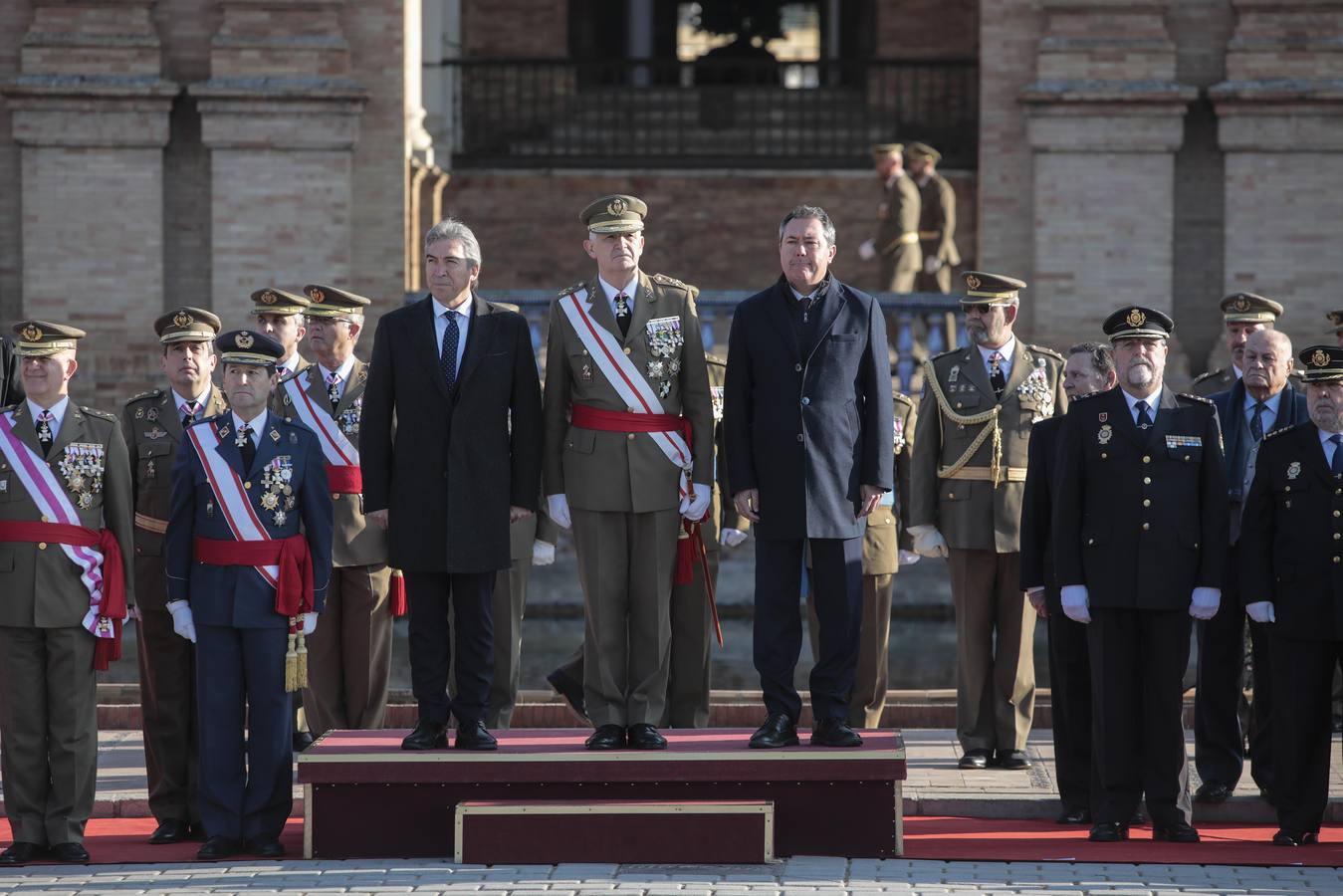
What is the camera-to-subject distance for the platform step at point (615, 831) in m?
7.39

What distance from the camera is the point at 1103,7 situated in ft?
57.4

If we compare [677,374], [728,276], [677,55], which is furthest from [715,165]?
[677,374]

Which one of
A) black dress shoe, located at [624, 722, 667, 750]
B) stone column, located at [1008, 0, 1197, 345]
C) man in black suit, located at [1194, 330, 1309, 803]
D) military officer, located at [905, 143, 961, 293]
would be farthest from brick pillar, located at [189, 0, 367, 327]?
black dress shoe, located at [624, 722, 667, 750]

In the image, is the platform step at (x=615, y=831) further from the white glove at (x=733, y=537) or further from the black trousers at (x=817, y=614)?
the white glove at (x=733, y=537)

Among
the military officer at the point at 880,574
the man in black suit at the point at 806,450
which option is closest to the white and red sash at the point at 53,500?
the man in black suit at the point at 806,450

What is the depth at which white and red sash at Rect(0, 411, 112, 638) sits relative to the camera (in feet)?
26.0

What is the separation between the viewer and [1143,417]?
805 cm

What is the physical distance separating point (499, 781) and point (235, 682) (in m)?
1.09

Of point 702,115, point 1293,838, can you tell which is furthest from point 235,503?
point 702,115

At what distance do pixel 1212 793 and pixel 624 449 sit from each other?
2.87 m

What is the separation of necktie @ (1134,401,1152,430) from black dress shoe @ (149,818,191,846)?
3.93 metres

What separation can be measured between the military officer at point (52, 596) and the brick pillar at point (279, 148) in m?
9.56

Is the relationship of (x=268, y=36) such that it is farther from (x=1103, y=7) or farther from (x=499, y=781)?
(x=499, y=781)

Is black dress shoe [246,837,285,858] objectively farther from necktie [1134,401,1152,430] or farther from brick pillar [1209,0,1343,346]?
brick pillar [1209,0,1343,346]
